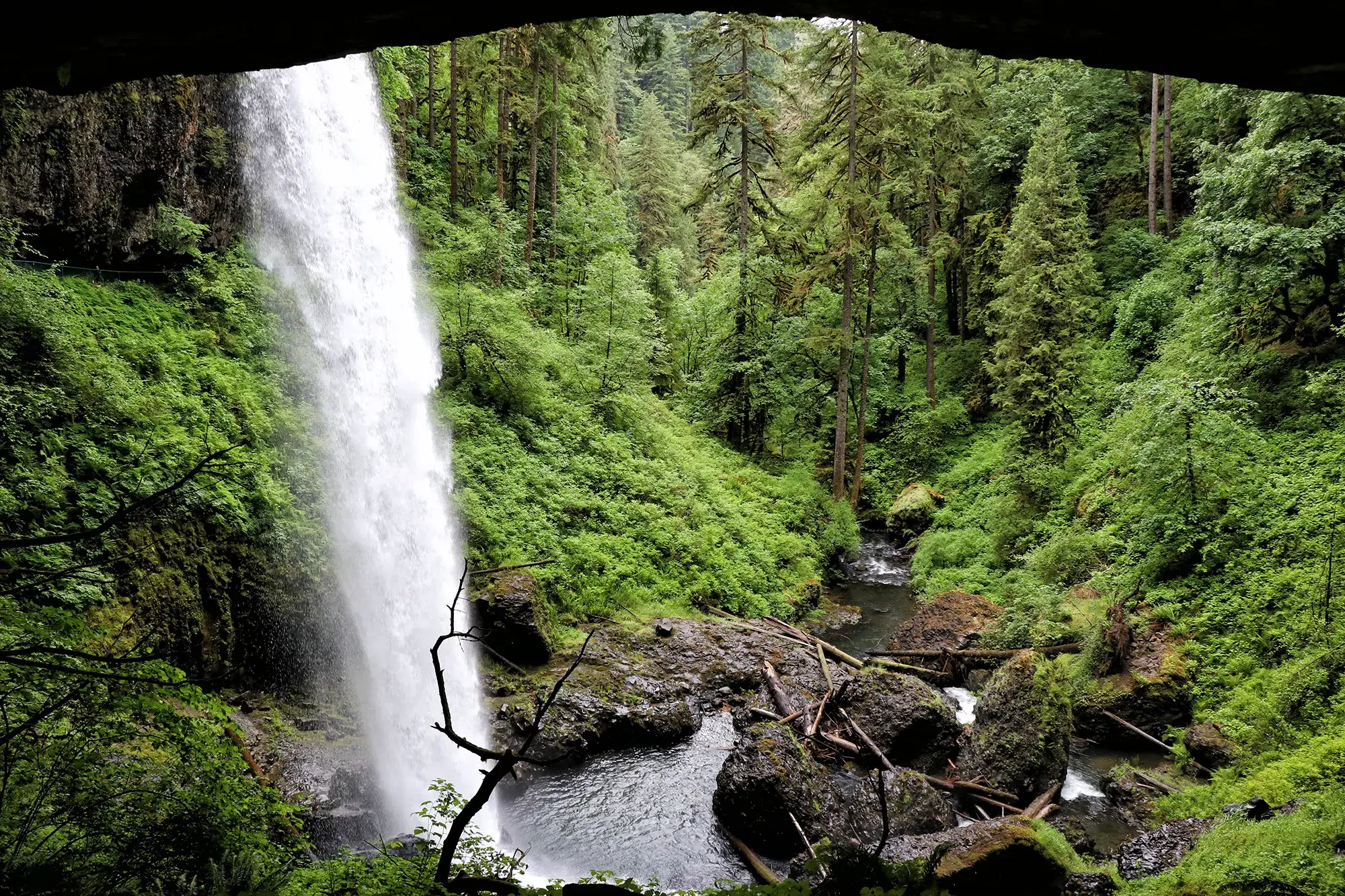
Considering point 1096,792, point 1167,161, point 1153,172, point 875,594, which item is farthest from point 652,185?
point 1096,792

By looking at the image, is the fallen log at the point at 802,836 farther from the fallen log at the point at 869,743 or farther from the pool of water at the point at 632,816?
the fallen log at the point at 869,743

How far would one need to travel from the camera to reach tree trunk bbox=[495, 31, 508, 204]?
2302cm

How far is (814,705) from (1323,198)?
38.1ft

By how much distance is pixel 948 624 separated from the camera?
13.8m

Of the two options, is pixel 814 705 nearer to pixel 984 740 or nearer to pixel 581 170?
pixel 984 740

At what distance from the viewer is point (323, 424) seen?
12273mm

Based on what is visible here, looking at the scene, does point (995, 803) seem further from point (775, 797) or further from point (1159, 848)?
point (775, 797)

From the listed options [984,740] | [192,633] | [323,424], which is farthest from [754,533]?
[192,633]

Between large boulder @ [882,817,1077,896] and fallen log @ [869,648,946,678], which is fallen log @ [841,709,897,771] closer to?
fallen log @ [869,648,946,678]

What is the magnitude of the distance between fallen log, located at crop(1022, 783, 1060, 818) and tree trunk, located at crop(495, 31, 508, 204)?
20760mm

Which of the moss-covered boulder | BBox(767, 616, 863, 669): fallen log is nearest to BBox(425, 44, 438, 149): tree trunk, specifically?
BBox(767, 616, 863, 669): fallen log

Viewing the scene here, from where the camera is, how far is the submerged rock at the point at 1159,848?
677 cm

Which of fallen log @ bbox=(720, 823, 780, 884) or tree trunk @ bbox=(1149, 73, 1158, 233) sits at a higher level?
tree trunk @ bbox=(1149, 73, 1158, 233)

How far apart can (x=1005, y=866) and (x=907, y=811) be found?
6.74 ft
